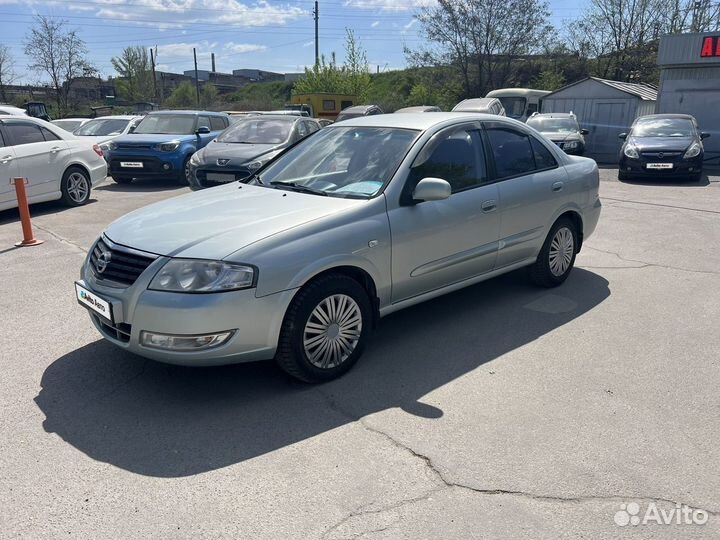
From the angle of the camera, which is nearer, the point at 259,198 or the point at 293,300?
the point at 293,300

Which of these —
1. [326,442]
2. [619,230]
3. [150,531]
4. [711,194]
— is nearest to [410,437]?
[326,442]

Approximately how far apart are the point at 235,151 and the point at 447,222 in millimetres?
7124

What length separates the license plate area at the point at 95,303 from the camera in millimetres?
3580

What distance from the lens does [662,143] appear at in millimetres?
14508

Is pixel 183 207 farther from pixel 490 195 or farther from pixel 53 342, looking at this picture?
pixel 490 195

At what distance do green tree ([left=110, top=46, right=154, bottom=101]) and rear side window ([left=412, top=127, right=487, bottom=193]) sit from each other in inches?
2224

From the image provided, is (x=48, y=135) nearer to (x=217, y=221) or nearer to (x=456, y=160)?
(x=217, y=221)

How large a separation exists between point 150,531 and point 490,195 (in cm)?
351

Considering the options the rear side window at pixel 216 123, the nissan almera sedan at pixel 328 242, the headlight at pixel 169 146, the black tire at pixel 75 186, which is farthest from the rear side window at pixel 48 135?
the nissan almera sedan at pixel 328 242

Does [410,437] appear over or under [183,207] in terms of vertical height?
under

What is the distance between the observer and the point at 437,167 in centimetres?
453

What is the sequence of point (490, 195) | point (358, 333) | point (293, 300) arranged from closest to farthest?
point (293, 300) → point (358, 333) → point (490, 195)

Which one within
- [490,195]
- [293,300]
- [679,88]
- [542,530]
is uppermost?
[679,88]

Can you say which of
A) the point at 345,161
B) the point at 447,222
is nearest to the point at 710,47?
the point at 447,222
